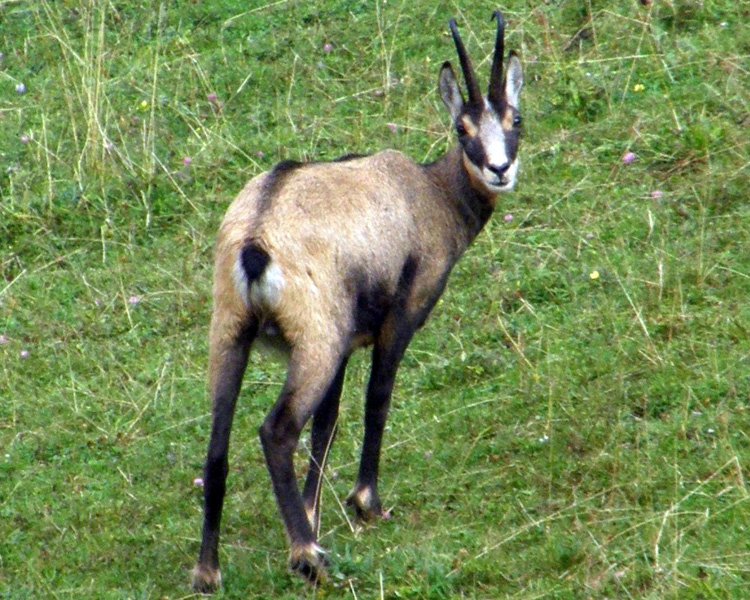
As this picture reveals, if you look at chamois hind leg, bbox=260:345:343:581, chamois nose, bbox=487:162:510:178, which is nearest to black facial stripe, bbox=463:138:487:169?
chamois nose, bbox=487:162:510:178

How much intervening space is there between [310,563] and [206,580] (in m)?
0.44

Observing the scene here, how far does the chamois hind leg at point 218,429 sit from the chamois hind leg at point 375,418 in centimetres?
81

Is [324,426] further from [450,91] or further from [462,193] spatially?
[450,91]

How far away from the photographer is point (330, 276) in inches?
220

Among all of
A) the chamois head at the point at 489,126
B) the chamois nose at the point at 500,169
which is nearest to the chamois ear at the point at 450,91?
the chamois head at the point at 489,126

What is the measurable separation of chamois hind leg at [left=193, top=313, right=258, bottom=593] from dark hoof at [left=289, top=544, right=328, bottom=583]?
34 cm

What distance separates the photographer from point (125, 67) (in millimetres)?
10578

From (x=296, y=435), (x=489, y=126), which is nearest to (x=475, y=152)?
(x=489, y=126)

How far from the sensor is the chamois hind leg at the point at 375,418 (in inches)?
244

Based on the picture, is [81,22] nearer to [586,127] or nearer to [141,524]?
[586,127]

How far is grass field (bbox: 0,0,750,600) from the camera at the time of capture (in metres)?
5.69

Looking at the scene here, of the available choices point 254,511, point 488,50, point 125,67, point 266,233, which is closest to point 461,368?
point 254,511

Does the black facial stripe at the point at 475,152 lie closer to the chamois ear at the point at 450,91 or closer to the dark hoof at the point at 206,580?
the chamois ear at the point at 450,91

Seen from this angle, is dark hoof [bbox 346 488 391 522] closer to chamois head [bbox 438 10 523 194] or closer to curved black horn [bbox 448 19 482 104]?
chamois head [bbox 438 10 523 194]
